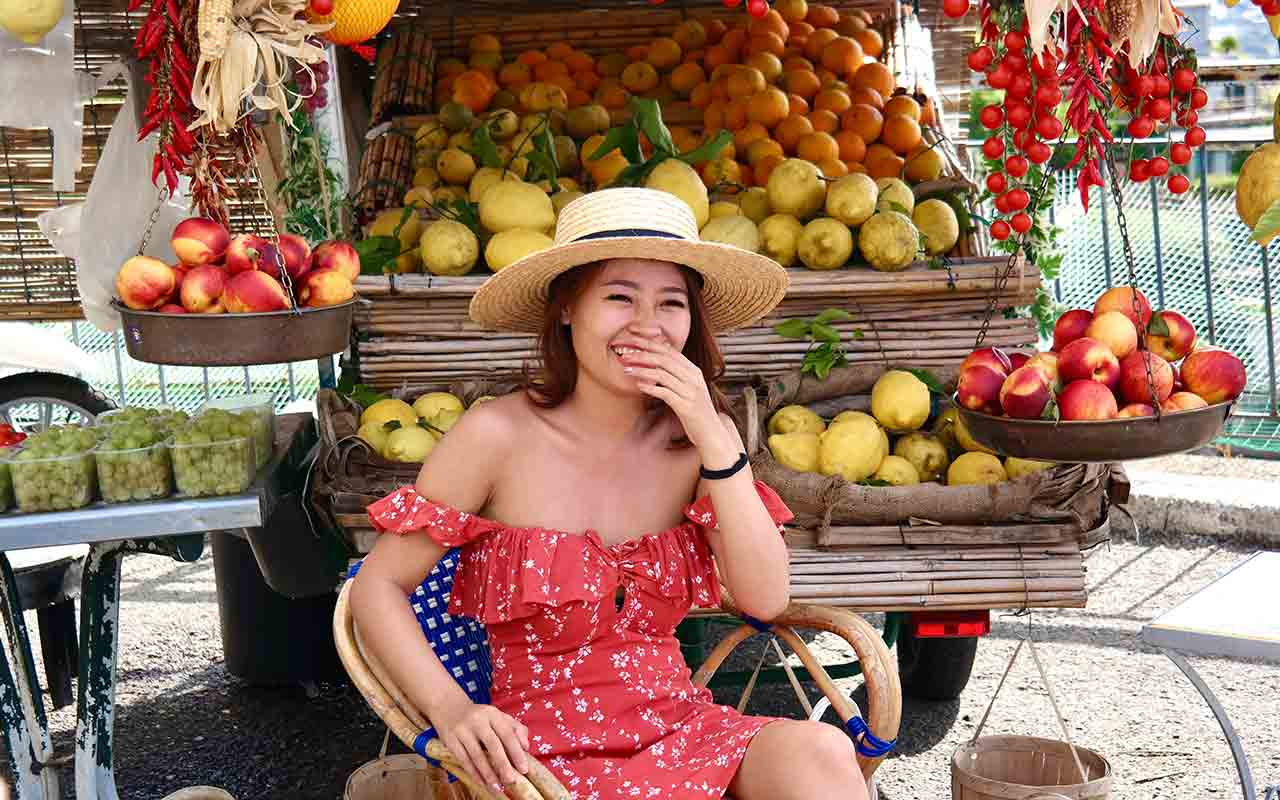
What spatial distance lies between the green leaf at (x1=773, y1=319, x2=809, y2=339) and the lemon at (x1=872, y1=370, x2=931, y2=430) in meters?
0.31

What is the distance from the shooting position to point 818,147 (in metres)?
4.36

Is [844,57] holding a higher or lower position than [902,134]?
higher

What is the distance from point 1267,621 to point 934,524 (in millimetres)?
954

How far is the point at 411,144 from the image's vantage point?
15.5 ft

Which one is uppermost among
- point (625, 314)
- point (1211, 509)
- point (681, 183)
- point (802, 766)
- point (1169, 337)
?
point (681, 183)

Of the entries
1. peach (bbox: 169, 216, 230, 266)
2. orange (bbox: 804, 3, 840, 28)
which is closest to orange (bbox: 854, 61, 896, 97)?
orange (bbox: 804, 3, 840, 28)

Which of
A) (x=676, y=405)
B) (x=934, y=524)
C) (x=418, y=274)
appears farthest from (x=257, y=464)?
(x=934, y=524)

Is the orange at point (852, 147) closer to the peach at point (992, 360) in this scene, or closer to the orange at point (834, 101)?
the orange at point (834, 101)

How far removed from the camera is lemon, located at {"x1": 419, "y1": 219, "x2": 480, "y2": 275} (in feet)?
12.2

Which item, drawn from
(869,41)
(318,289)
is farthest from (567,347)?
(869,41)

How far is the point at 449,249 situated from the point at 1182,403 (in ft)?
7.02

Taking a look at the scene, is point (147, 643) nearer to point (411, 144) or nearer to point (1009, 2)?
point (411, 144)

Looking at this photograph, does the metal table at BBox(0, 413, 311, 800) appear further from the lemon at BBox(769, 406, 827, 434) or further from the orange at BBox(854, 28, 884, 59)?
the orange at BBox(854, 28, 884, 59)

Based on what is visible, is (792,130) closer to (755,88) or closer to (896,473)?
(755,88)
